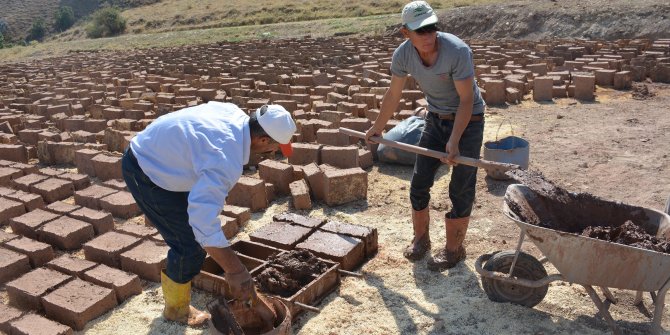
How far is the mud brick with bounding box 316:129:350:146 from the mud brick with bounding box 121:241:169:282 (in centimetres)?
296

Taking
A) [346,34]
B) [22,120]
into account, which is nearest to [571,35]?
[346,34]

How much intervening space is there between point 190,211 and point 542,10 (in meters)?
21.0

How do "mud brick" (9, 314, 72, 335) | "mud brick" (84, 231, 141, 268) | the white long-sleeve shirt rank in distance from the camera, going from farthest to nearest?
"mud brick" (84, 231, 141, 268) → "mud brick" (9, 314, 72, 335) → the white long-sleeve shirt

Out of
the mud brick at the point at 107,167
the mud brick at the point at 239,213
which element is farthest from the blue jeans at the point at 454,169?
the mud brick at the point at 107,167

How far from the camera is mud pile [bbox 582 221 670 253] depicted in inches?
125

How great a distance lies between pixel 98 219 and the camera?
16.9 ft

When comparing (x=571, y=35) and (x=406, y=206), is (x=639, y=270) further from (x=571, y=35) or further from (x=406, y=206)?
(x=571, y=35)

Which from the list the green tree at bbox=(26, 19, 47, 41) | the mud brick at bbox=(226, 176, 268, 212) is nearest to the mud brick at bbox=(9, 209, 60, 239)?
the mud brick at bbox=(226, 176, 268, 212)

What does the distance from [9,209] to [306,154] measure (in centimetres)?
313

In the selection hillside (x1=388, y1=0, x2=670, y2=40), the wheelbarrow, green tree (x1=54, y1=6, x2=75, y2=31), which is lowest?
green tree (x1=54, y1=6, x2=75, y2=31)

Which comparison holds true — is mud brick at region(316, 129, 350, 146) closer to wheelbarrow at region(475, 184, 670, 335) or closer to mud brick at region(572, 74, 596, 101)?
wheelbarrow at region(475, 184, 670, 335)

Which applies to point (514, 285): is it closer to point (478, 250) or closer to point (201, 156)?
point (478, 250)

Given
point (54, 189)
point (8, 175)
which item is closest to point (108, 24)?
point (8, 175)


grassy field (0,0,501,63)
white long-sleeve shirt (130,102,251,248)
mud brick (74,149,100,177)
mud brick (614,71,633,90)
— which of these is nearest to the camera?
white long-sleeve shirt (130,102,251,248)
